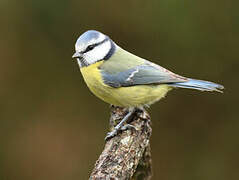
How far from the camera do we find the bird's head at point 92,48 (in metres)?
2.72

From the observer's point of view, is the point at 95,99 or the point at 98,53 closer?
the point at 98,53

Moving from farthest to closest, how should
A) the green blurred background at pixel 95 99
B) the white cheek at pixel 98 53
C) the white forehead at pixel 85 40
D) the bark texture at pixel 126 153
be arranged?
the green blurred background at pixel 95 99 → the white cheek at pixel 98 53 → the white forehead at pixel 85 40 → the bark texture at pixel 126 153

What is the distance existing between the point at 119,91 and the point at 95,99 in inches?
44.3

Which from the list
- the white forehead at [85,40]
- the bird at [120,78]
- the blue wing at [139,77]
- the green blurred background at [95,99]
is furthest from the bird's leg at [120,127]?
the green blurred background at [95,99]

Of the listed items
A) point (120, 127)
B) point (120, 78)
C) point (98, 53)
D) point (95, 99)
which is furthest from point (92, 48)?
point (95, 99)

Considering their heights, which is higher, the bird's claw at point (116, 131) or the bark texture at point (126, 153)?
the bird's claw at point (116, 131)

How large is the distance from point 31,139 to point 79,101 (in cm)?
55

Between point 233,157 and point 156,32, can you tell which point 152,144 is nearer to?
point 233,157

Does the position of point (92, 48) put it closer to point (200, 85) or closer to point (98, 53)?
point (98, 53)

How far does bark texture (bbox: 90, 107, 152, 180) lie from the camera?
2.37 metres

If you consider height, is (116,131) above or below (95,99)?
above

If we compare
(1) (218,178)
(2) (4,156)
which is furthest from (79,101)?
(1) (218,178)

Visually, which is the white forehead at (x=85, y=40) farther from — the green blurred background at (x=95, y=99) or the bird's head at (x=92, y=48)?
the green blurred background at (x=95, y=99)

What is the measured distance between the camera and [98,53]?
2.85 m
